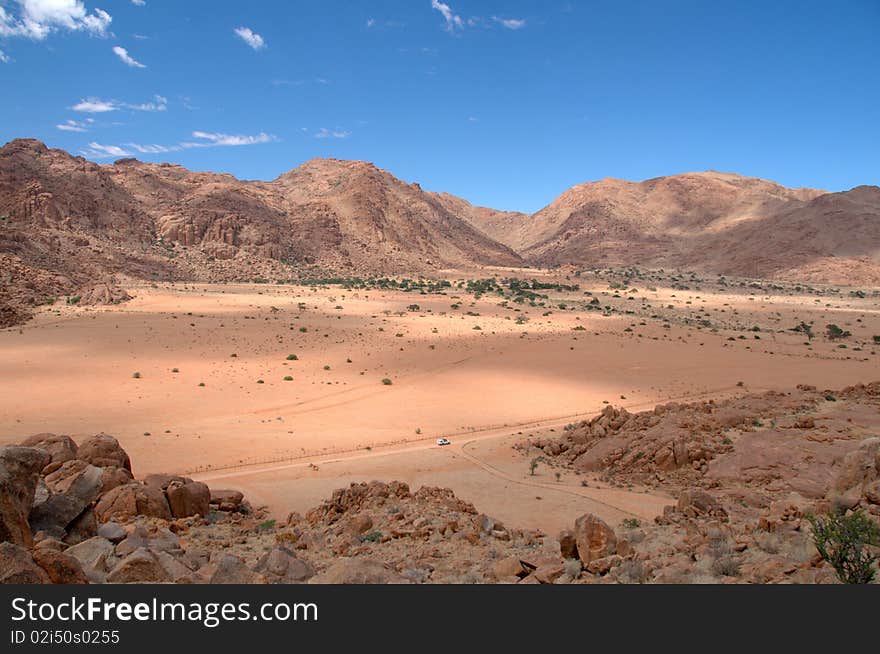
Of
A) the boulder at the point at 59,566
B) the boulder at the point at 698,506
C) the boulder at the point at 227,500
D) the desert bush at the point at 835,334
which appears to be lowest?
the boulder at the point at 227,500

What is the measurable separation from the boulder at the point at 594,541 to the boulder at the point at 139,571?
4185 mm

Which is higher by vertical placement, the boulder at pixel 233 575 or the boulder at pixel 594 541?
the boulder at pixel 233 575

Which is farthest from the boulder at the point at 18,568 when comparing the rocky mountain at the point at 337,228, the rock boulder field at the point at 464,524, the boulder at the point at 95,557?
the rocky mountain at the point at 337,228

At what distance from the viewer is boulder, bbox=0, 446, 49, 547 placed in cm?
561

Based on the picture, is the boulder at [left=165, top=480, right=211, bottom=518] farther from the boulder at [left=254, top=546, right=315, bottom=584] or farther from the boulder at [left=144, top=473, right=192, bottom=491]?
the boulder at [left=254, top=546, right=315, bottom=584]

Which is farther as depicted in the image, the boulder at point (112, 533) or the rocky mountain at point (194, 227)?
the rocky mountain at point (194, 227)

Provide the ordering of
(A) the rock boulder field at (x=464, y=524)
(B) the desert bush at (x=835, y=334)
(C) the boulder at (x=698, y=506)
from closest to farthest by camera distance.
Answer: (A) the rock boulder field at (x=464, y=524)
(C) the boulder at (x=698, y=506)
(B) the desert bush at (x=835, y=334)

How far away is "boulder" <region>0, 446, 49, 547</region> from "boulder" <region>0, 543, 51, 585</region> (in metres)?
1.37

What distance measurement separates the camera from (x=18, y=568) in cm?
431

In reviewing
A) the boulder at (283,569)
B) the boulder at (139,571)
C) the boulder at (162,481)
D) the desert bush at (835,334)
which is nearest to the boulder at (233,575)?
the boulder at (283,569)

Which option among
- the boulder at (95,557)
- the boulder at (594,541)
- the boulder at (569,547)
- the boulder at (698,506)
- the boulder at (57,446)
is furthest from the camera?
the boulder at (57,446)

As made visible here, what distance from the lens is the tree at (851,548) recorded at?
462cm

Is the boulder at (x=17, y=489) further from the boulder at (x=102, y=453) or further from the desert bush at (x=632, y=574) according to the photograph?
the desert bush at (x=632, y=574)
